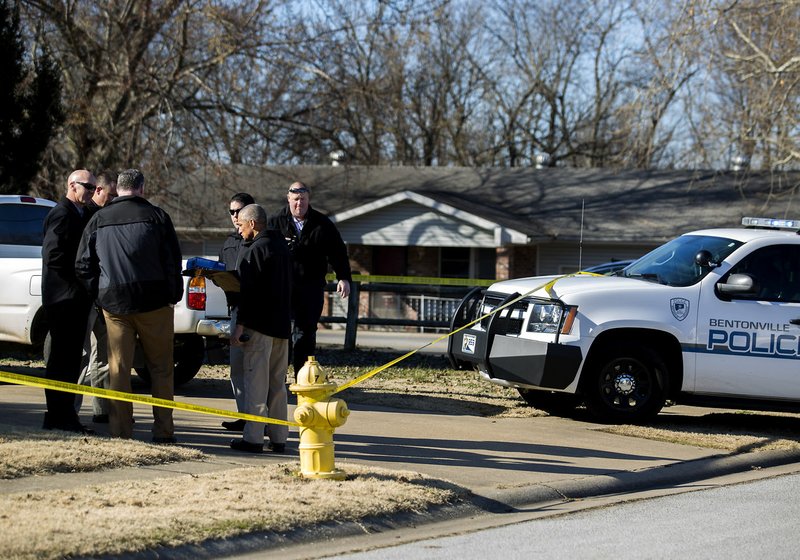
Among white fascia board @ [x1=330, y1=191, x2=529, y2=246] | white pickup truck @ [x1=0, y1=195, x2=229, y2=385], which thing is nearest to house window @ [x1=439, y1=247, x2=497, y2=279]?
white fascia board @ [x1=330, y1=191, x2=529, y2=246]

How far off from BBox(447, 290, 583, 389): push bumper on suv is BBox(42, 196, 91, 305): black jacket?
379 cm

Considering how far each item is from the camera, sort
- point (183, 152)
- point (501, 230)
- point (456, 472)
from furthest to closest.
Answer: point (501, 230), point (183, 152), point (456, 472)

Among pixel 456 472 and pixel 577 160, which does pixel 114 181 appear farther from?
pixel 577 160

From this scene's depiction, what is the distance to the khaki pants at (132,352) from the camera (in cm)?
803

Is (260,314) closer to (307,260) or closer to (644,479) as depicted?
(307,260)

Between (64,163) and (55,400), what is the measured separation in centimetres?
1815

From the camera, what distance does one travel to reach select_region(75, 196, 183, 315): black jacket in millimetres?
7883

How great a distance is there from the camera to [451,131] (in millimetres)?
45750

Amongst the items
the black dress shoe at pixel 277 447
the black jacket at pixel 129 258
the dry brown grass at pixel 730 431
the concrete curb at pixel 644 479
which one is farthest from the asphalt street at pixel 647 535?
the black jacket at pixel 129 258

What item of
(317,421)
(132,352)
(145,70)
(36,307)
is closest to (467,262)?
(145,70)

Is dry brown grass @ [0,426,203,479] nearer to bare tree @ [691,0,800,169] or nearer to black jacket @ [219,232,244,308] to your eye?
black jacket @ [219,232,244,308]

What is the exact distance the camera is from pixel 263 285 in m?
8.25

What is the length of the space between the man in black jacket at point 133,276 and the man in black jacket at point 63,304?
0.27 m

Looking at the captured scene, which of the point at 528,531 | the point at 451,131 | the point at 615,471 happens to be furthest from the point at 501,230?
the point at 528,531
